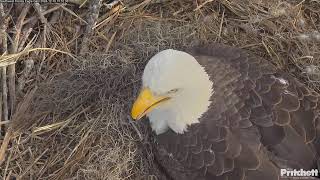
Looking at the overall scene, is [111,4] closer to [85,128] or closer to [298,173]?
[85,128]

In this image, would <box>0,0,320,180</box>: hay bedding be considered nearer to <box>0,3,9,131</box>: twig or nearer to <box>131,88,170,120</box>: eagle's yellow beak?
<box>0,3,9,131</box>: twig

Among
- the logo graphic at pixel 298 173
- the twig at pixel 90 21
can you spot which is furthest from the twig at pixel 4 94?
the logo graphic at pixel 298 173

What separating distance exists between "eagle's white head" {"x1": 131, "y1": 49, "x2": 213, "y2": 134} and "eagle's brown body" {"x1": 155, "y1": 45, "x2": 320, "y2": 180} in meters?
0.06

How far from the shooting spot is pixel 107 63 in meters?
3.28

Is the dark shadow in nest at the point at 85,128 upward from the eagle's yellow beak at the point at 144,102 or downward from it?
downward

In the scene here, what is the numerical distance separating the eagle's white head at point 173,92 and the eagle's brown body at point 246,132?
0.20 ft

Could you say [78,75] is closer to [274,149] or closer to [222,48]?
[222,48]

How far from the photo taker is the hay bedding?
3.05 meters

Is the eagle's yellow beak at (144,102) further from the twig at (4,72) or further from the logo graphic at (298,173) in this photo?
the twig at (4,72)

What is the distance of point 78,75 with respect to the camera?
3.25 m

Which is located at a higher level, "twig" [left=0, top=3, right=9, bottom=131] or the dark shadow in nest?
"twig" [left=0, top=3, right=9, bottom=131]

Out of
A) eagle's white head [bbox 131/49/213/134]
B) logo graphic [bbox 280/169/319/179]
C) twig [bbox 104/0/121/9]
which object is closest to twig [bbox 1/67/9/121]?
twig [bbox 104/0/121/9]

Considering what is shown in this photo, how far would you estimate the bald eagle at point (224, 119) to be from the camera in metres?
2.68

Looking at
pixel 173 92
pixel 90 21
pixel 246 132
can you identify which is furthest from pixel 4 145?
pixel 246 132
